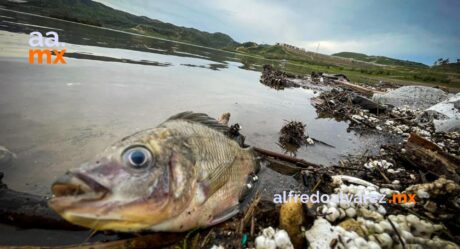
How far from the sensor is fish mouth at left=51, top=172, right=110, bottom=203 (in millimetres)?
1768

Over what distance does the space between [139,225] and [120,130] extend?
3960mm

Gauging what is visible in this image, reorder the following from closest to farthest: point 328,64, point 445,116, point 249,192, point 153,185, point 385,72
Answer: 1. point 153,185
2. point 249,192
3. point 445,116
4. point 385,72
5. point 328,64

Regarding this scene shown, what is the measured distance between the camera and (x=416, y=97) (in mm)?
15180

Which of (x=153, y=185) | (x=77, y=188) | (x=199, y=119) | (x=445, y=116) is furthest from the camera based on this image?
(x=445, y=116)

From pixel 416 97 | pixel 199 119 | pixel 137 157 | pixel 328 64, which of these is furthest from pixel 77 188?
pixel 328 64

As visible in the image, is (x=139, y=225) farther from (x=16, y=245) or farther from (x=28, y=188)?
(x=28, y=188)

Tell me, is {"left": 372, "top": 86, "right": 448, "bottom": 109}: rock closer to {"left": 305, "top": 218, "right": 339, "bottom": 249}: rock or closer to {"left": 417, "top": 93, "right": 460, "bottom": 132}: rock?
{"left": 417, "top": 93, "right": 460, "bottom": 132}: rock

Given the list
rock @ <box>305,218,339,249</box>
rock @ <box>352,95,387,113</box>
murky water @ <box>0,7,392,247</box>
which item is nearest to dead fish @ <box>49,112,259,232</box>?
rock @ <box>305,218,339,249</box>

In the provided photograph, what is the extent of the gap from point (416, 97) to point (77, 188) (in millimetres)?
19331

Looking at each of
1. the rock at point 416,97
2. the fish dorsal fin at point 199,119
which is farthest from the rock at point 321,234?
the rock at point 416,97

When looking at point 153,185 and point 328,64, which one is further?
point 328,64

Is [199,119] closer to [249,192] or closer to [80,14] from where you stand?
[249,192]

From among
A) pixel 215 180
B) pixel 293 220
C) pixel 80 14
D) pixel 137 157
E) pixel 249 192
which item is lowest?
pixel 249 192

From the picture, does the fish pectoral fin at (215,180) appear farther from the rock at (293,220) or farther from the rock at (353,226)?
the rock at (353,226)
